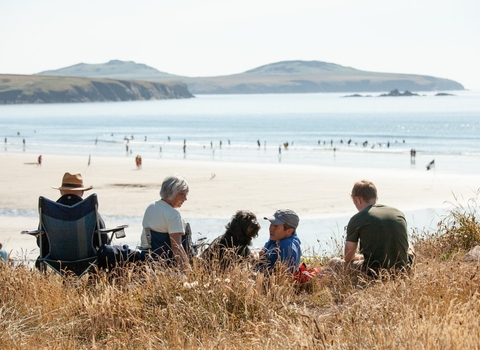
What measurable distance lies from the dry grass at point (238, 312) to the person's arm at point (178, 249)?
0.35m

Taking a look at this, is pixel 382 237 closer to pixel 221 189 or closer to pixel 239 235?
pixel 239 235

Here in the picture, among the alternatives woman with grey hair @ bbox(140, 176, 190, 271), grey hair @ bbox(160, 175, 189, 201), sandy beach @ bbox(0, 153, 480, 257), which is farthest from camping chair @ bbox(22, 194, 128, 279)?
sandy beach @ bbox(0, 153, 480, 257)

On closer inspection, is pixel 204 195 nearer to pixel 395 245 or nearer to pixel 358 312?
pixel 395 245

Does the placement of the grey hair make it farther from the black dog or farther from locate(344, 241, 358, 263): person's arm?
locate(344, 241, 358, 263): person's arm

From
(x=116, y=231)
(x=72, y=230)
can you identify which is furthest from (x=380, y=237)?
(x=72, y=230)

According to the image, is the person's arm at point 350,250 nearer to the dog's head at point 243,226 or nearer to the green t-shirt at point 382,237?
the green t-shirt at point 382,237

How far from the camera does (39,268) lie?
624cm

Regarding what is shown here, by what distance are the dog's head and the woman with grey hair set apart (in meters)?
0.45

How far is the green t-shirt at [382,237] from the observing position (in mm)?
5574

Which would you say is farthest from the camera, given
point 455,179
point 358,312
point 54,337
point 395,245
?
point 455,179

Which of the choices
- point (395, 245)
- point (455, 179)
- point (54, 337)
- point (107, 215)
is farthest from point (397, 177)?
point (54, 337)

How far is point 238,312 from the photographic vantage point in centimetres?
477

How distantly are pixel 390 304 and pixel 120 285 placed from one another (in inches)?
82.4

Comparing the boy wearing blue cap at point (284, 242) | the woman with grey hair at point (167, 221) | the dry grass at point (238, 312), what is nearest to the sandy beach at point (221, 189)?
the woman with grey hair at point (167, 221)
